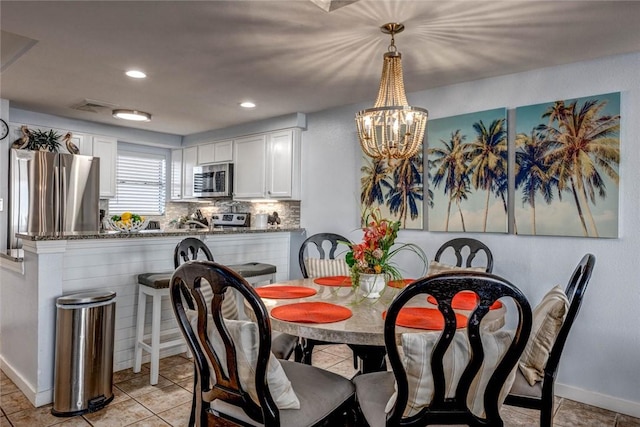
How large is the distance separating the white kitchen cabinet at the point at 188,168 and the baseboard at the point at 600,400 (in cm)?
492

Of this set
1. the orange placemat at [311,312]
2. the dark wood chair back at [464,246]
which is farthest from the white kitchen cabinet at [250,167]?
the orange placemat at [311,312]

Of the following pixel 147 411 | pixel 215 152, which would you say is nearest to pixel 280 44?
pixel 147 411

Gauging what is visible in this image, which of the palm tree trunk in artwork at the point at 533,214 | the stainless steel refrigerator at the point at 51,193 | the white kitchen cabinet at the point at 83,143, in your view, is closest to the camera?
the palm tree trunk in artwork at the point at 533,214

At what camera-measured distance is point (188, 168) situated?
232 inches

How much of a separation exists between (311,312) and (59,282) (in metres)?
1.86

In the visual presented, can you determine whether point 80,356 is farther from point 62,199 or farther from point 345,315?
point 62,199

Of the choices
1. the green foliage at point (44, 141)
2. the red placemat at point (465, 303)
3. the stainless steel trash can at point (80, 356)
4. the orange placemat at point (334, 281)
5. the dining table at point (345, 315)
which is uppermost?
the green foliage at point (44, 141)

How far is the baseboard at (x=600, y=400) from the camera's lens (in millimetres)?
2621

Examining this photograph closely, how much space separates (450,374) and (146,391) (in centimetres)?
230

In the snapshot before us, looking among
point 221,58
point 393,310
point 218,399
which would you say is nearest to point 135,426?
point 218,399

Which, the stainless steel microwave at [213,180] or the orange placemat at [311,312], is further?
the stainless steel microwave at [213,180]

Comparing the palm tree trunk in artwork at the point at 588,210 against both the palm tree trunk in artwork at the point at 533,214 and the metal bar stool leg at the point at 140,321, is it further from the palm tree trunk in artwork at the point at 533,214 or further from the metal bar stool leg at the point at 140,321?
the metal bar stool leg at the point at 140,321

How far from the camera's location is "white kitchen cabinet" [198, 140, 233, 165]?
5.26 metres

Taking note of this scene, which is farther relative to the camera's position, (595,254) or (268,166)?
(268,166)
